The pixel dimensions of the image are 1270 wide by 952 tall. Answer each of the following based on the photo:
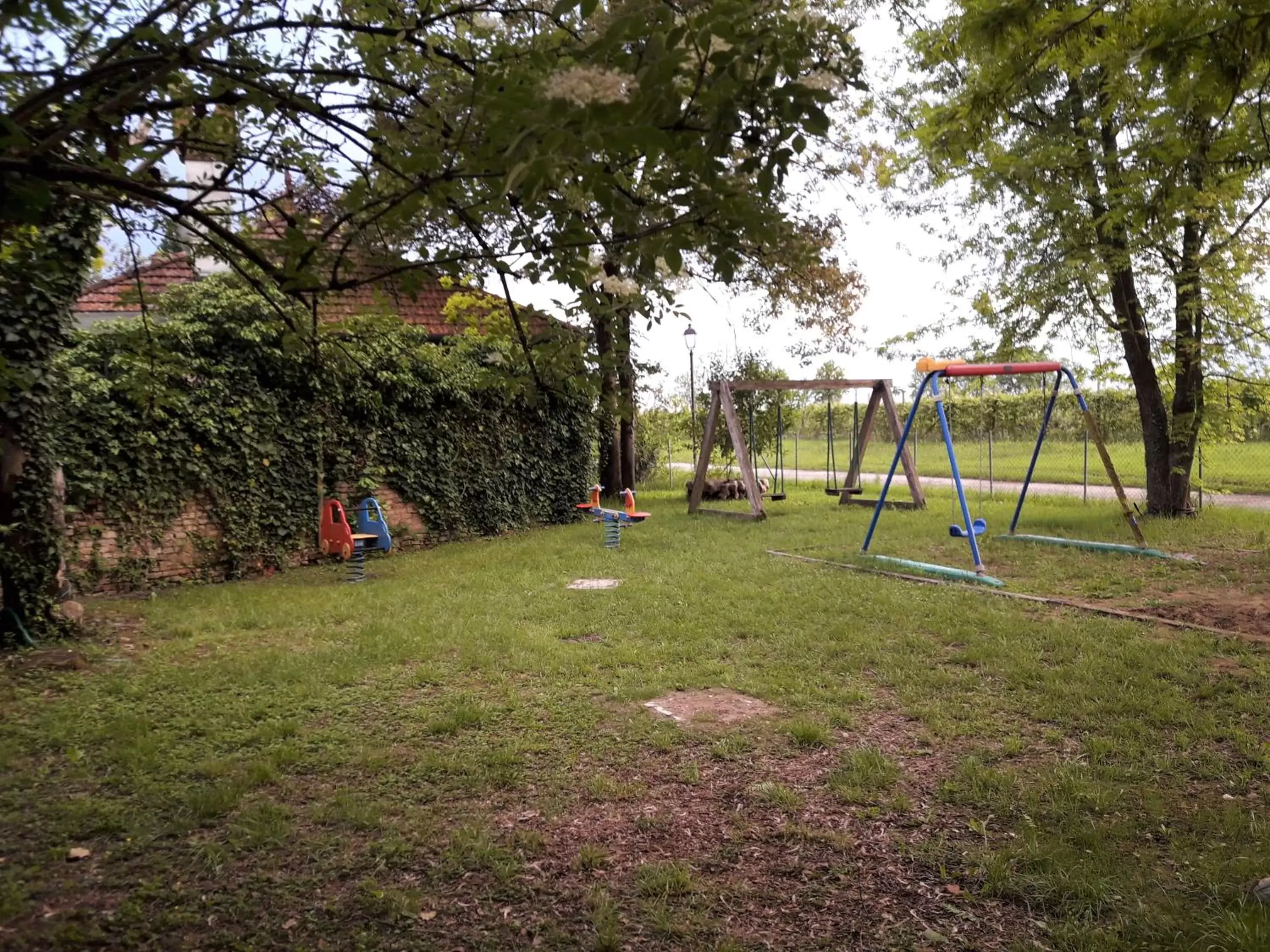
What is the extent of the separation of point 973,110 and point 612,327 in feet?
6.82

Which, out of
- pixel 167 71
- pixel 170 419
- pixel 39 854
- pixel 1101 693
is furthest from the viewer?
pixel 170 419

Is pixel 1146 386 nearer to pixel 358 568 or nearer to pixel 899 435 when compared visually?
pixel 899 435

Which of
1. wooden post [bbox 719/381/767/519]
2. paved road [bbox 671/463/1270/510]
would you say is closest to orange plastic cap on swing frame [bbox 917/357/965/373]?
wooden post [bbox 719/381/767/519]

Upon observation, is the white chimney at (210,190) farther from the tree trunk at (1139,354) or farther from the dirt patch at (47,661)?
the tree trunk at (1139,354)

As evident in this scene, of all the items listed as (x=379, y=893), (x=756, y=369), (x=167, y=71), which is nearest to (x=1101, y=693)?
(x=379, y=893)

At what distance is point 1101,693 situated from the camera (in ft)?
13.8

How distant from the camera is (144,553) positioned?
7.71 metres

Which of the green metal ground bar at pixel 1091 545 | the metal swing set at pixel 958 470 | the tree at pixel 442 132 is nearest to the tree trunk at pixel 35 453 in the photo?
the tree at pixel 442 132

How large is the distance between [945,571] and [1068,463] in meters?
13.7

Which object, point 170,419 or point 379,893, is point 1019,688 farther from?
point 170,419

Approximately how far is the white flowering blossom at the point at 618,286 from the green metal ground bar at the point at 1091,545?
7194 mm

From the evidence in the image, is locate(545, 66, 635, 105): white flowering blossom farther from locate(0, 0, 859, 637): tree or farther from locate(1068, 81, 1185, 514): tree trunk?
locate(1068, 81, 1185, 514): tree trunk

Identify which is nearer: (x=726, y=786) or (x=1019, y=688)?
(x=726, y=786)

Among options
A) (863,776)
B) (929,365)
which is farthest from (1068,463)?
(863,776)
